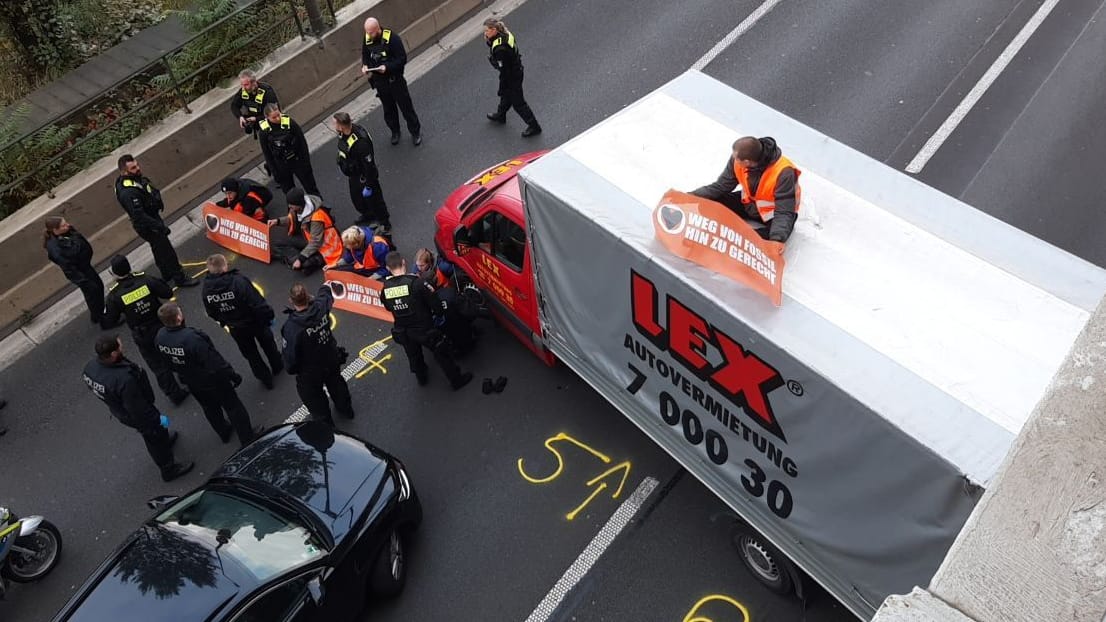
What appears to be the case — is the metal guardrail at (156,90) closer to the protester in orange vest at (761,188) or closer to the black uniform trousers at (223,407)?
the black uniform trousers at (223,407)

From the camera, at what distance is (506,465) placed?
314 inches

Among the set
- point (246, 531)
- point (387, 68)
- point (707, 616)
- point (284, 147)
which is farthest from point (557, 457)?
point (387, 68)

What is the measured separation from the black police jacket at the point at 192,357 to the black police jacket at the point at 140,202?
2322 mm

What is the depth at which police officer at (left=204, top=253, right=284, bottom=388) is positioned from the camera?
26.5 ft

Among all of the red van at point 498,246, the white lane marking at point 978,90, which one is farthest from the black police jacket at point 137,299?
the white lane marking at point 978,90

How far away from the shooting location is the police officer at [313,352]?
7523mm

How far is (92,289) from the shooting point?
9469 millimetres

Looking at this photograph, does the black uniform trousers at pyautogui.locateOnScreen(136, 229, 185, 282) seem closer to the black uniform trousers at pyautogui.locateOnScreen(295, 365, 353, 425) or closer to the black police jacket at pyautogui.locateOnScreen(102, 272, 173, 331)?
the black police jacket at pyautogui.locateOnScreen(102, 272, 173, 331)

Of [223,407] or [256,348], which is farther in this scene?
[256,348]

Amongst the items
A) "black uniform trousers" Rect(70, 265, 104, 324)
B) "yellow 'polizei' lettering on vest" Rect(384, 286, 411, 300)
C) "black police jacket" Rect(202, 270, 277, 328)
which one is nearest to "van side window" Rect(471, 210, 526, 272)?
"yellow 'polizei' lettering on vest" Rect(384, 286, 411, 300)

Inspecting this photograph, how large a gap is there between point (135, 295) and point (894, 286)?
7.07 m

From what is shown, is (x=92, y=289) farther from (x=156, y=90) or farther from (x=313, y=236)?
(x=156, y=90)

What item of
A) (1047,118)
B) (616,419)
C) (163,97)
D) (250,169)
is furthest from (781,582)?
(163,97)

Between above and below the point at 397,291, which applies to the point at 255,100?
above
